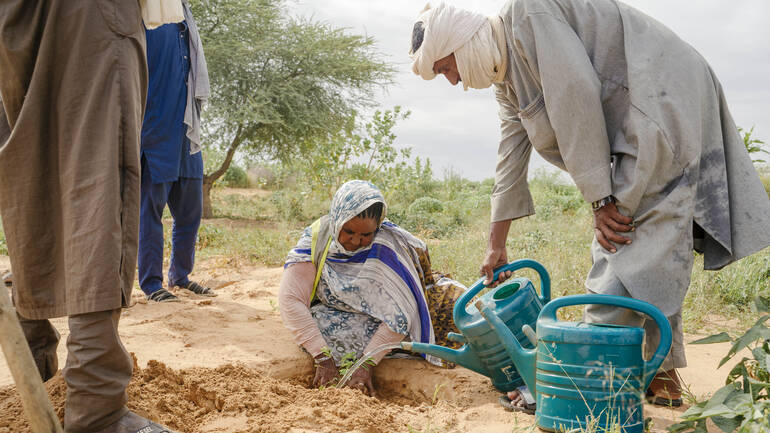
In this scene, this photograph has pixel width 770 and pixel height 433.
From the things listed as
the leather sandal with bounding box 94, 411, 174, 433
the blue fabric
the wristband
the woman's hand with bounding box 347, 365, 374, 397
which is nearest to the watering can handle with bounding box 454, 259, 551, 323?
the wristband

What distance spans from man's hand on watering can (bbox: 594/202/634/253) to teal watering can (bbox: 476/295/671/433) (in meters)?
0.27

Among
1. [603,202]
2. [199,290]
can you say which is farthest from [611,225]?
[199,290]

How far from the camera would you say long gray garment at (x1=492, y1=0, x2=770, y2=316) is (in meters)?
2.01

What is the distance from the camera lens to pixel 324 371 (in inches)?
112

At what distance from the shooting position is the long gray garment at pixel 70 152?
66.5 inches

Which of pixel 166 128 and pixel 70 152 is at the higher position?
pixel 70 152

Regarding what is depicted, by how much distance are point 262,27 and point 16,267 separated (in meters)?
10.2

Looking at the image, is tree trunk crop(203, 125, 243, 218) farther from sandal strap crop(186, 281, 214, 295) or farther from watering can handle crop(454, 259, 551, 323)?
watering can handle crop(454, 259, 551, 323)

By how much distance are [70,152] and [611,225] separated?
1.74m

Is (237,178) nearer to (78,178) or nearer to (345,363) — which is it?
(345,363)

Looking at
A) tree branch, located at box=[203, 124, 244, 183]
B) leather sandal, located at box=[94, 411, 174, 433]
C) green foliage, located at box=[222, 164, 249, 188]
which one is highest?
leather sandal, located at box=[94, 411, 174, 433]

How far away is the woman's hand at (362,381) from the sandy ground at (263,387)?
162mm

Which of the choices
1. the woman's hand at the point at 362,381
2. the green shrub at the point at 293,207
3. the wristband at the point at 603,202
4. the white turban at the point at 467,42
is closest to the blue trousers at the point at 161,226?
the woman's hand at the point at 362,381

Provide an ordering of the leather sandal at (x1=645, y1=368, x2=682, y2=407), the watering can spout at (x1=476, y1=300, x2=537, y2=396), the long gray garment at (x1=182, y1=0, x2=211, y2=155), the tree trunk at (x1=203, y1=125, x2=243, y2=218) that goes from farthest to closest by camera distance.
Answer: the tree trunk at (x1=203, y1=125, x2=243, y2=218) < the long gray garment at (x1=182, y1=0, x2=211, y2=155) < the leather sandal at (x1=645, y1=368, x2=682, y2=407) < the watering can spout at (x1=476, y1=300, x2=537, y2=396)
